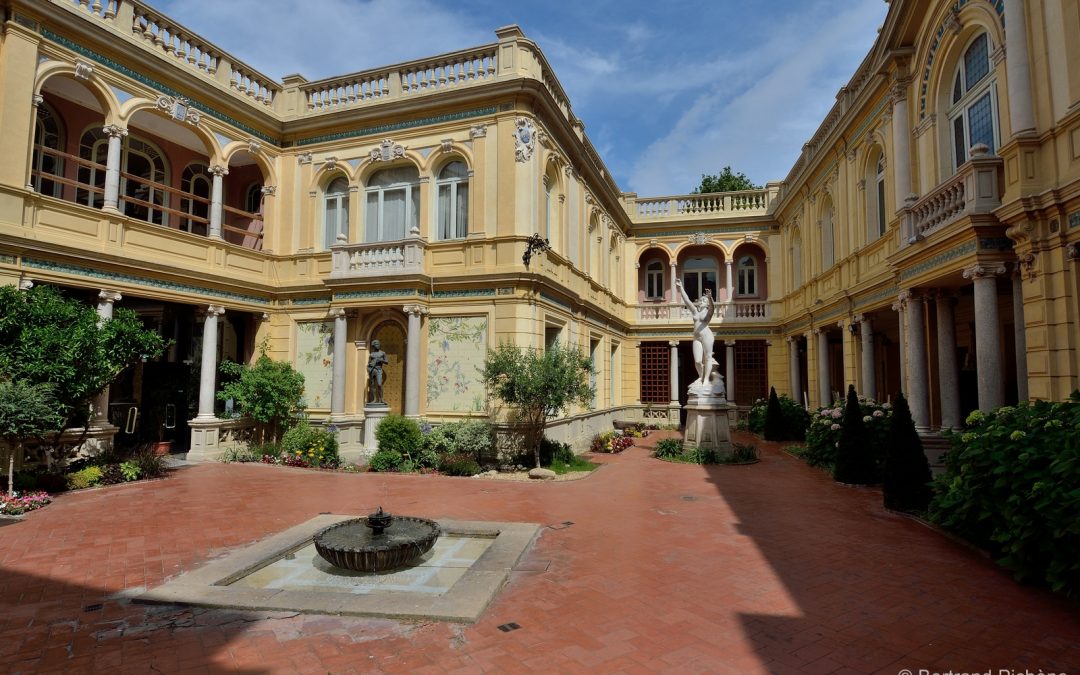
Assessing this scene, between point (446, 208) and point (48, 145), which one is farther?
point (446, 208)

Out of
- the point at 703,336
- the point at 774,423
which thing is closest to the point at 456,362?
the point at 703,336

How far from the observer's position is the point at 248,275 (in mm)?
15375

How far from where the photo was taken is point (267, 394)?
14.3m

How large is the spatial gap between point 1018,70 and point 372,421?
13966 mm

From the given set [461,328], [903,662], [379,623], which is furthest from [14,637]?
[461,328]

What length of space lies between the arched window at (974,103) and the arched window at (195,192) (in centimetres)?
1850

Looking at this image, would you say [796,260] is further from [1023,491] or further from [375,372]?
[1023,491]

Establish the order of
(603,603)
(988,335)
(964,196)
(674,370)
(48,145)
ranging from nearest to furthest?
(603,603), (988,335), (964,196), (48,145), (674,370)

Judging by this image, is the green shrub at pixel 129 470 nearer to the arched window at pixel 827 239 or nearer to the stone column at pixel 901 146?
the stone column at pixel 901 146

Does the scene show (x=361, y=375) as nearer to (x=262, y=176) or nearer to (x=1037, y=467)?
(x=262, y=176)

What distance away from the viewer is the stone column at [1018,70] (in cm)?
827

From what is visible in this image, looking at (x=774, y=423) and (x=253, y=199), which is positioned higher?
(x=253, y=199)

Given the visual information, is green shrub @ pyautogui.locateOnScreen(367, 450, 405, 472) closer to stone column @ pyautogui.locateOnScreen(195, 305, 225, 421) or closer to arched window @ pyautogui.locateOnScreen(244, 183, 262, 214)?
stone column @ pyautogui.locateOnScreen(195, 305, 225, 421)

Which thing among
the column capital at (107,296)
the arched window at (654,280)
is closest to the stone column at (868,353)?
the arched window at (654,280)
